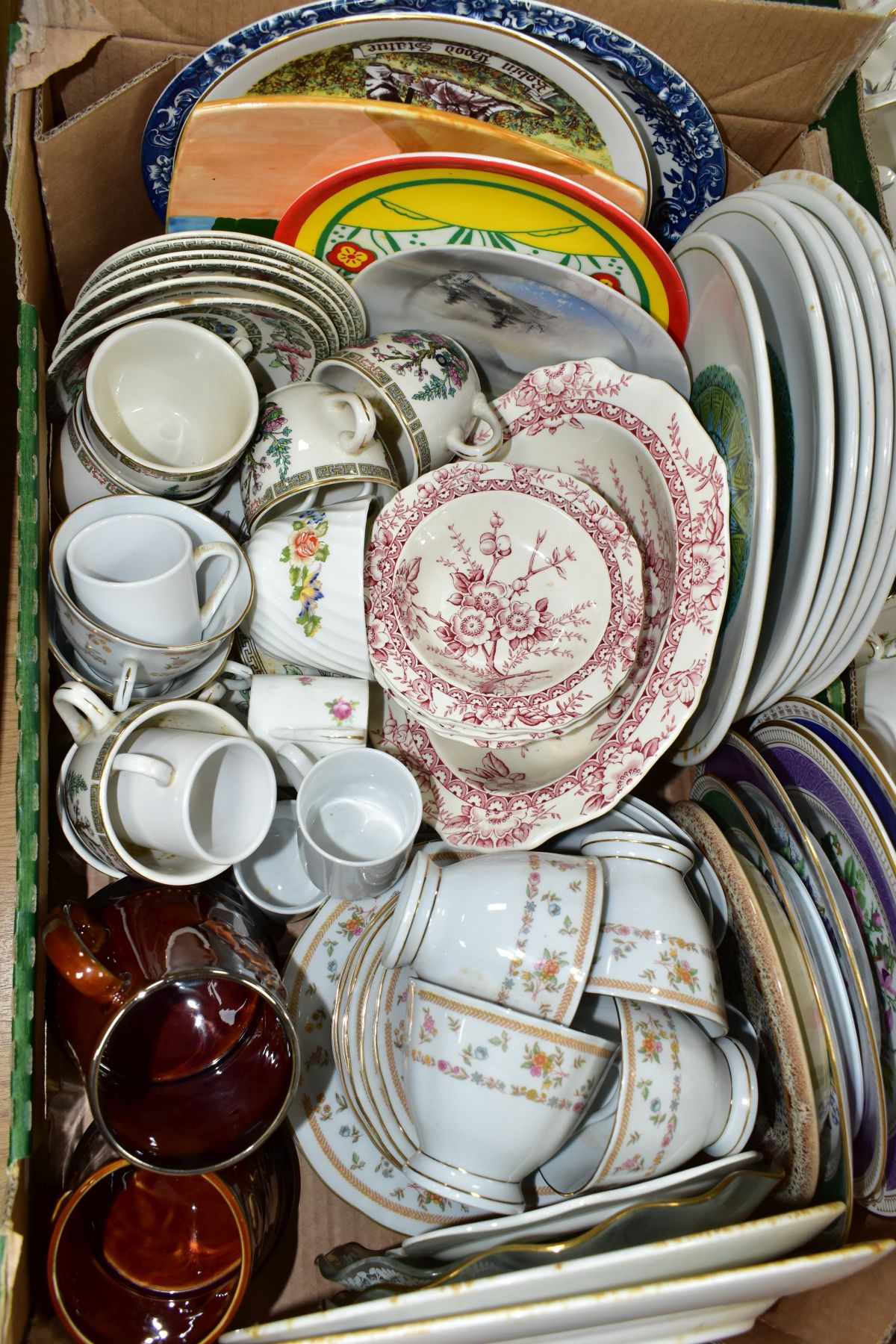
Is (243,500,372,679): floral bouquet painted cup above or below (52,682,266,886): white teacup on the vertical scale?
above

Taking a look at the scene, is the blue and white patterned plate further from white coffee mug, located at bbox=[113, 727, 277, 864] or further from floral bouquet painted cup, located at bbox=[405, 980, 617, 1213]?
floral bouquet painted cup, located at bbox=[405, 980, 617, 1213]

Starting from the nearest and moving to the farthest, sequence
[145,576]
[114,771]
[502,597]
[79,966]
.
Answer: [79,966], [114,771], [145,576], [502,597]

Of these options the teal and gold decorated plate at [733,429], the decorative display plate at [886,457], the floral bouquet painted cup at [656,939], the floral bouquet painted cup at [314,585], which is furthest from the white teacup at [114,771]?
the decorative display plate at [886,457]

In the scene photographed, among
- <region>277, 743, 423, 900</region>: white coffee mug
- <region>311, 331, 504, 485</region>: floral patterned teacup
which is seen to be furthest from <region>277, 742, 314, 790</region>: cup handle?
<region>311, 331, 504, 485</region>: floral patterned teacup

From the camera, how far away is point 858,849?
2.74 feet

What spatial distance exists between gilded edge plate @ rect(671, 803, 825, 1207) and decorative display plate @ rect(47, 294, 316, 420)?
64 centimetres

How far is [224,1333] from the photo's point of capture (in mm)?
729

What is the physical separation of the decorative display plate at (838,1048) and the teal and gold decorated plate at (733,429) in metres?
0.11

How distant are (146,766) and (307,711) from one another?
179mm

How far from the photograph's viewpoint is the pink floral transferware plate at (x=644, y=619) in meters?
0.88

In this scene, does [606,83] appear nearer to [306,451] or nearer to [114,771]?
[306,451]

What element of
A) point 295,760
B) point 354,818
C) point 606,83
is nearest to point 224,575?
point 295,760

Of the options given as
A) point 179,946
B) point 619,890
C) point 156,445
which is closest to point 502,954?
point 619,890

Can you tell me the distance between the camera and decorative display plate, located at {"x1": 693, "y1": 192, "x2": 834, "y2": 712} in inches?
30.8
